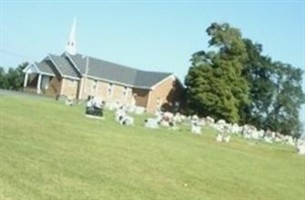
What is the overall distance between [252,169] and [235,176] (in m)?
3.61

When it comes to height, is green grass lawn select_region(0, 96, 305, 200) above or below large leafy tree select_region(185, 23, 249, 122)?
below

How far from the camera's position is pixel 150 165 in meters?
18.9

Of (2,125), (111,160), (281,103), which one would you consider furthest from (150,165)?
(281,103)

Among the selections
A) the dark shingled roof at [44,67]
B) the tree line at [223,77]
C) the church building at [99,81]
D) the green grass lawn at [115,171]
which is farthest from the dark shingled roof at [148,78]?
the green grass lawn at [115,171]

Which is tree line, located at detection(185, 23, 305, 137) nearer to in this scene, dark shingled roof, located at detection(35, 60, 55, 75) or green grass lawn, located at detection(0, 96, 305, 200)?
dark shingled roof, located at detection(35, 60, 55, 75)

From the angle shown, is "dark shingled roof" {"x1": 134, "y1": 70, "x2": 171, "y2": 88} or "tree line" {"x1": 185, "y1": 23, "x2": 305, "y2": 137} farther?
"dark shingled roof" {"x1": 134, "y1": 70, "x2": 171, "y2": 88}

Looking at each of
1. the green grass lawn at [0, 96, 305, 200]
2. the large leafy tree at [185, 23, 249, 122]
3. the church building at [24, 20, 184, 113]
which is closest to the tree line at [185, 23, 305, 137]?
the large leafy tree at [185, 23, 249, 122]

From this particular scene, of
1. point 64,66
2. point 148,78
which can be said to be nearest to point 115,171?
point 64,66

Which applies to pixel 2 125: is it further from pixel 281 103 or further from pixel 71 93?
pixel 281 103

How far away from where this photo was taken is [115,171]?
16625 mm

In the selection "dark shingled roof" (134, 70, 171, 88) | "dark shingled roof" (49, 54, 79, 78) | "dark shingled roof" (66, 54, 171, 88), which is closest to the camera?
"dark shingled roof" (49, 54, 79, 78)

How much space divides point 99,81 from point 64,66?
538 centimetres

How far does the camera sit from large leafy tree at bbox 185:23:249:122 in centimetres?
8075

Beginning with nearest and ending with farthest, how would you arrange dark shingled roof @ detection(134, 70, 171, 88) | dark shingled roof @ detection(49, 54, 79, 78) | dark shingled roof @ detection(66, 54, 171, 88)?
dark shingled roof @ detection(49, 54, 79, 78) → dark shingled roof @ detection(66, 54, 171, 88) → dark shingled roof @ detection(134, 70, 171, 88)
